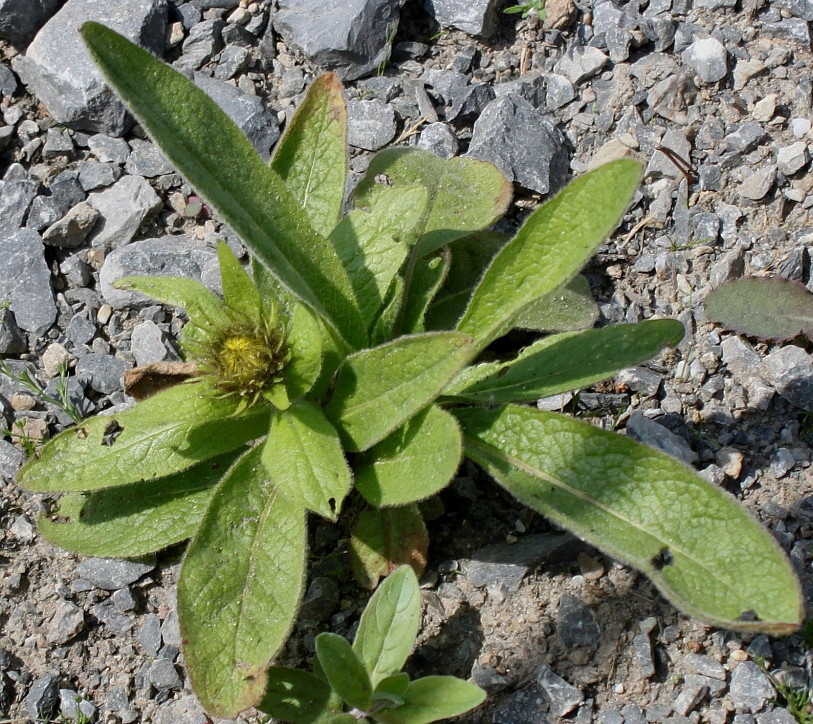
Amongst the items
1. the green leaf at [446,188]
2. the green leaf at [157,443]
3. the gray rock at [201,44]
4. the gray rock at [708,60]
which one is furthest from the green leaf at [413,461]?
A: the gray rock at [201,44]

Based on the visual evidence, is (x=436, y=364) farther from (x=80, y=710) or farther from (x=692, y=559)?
(x=80, y=710)

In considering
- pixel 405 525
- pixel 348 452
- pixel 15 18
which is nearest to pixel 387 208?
pixel 348 452

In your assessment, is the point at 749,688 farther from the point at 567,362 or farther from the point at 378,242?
the point at 378,242

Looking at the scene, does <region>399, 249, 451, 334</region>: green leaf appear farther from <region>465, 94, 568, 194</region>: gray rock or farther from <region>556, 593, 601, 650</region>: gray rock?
<region>556, 593, 601, 650</region>: gray rock

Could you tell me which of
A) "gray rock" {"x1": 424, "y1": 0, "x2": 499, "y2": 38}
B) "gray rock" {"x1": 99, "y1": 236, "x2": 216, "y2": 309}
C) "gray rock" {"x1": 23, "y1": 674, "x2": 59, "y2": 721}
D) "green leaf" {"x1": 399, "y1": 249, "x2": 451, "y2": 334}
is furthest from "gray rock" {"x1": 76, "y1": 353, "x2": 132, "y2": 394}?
"gray rock" {"x1": 424, "y1": 0, "x2": 499, "y2": 38}

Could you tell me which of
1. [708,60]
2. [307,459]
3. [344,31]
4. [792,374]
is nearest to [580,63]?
[708,60]

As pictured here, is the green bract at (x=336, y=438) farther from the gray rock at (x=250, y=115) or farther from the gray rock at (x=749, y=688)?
the gray rock at (x=250, y=115)
